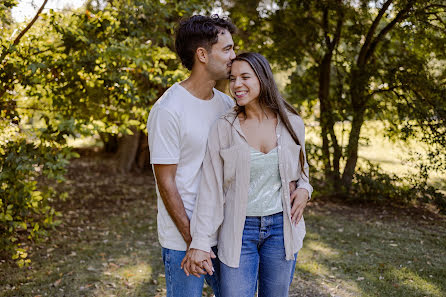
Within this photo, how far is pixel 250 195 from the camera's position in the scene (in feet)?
6.81

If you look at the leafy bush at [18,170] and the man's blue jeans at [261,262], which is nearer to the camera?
the man's blue jeans at [261,262]

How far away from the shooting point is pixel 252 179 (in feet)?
6.82

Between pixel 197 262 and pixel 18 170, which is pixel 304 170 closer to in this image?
pixel 197 262

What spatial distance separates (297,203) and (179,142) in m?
0.69

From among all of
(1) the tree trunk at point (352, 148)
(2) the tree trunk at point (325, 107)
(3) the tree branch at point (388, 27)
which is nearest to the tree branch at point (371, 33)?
(3) the tree branch at point (388, 27)

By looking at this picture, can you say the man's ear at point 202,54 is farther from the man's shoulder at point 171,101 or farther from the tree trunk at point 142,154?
the tree trunk at point 142,154

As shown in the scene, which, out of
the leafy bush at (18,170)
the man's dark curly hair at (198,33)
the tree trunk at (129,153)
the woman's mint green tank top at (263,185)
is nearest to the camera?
the woman's mint green tank top at (263,185)

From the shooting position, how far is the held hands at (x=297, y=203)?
2.16m

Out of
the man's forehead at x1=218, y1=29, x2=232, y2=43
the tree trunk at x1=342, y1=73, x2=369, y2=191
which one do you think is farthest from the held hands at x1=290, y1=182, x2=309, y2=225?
the tree trunk at x1=342, y1=73, x2=369, y2=191

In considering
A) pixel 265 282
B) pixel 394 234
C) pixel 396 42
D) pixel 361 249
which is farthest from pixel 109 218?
pixel 396 42

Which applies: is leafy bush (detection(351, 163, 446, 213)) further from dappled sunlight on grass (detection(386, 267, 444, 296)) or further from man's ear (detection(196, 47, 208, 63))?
man's ear (detection(196, 47, 208, 63))

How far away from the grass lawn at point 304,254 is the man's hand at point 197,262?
2150 mm

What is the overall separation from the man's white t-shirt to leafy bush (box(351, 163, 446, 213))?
4.98 meters

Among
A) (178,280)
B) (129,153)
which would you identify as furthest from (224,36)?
(129,153)
